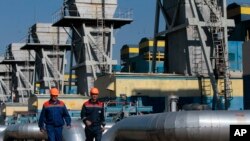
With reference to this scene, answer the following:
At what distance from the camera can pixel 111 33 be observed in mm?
61031

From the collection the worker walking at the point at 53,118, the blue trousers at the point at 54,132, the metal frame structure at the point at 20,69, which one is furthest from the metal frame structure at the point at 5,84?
the blue trousers at the point at 54,132

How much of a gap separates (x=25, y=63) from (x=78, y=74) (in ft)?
110

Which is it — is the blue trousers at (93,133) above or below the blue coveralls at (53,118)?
below

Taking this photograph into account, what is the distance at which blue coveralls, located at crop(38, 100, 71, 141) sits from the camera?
47.2ft

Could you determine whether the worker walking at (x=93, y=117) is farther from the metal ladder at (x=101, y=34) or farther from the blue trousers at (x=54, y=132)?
the metal ladder at (x=101, y=34)

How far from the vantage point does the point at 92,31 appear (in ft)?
199

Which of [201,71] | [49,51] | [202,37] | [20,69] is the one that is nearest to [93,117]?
[202,37]

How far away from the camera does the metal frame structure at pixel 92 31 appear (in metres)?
59.4

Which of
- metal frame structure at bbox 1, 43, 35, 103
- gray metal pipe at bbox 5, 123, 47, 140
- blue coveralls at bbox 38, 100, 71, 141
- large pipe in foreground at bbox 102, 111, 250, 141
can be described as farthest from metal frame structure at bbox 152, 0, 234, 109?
metal frame structure at bbox 1, 43, 35, 103

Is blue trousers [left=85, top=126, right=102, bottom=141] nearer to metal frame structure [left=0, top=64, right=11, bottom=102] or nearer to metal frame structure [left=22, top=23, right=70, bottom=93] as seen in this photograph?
metal frame structure [left=22, top=23, right=70, bottom=93]

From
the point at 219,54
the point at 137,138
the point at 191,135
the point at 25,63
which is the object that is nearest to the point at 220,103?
the point at 219,54

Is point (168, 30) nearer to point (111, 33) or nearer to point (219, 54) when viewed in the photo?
point (219, 54)

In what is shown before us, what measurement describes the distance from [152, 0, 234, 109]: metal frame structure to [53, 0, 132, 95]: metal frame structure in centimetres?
1159

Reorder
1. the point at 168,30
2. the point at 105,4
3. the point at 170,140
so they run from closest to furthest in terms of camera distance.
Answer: the point at 170,140
the point at 168,30
the point at 105,4
